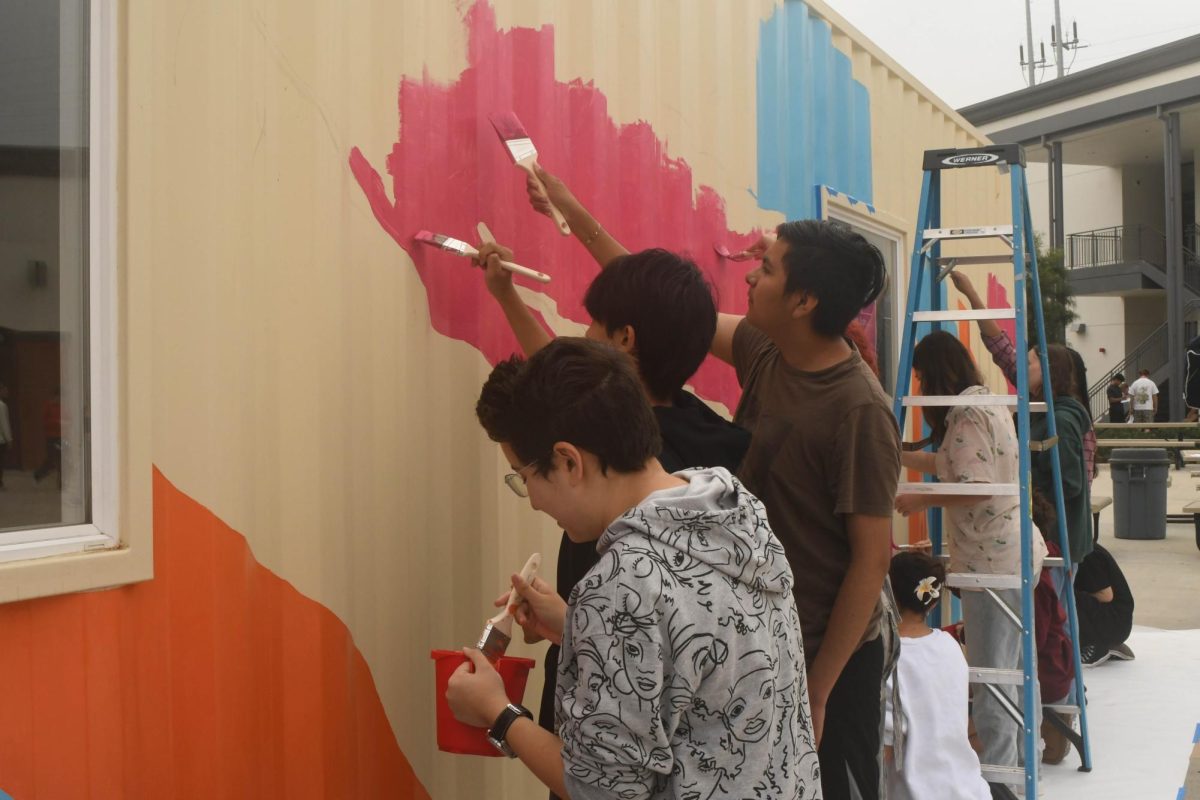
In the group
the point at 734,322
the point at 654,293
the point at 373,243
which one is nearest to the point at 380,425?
the point at 373,243

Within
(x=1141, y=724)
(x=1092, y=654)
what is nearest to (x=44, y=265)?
(x=1141, y=724)

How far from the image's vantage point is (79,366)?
175 centimetres

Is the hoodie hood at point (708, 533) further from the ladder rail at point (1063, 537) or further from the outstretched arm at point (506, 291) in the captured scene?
the ladder rail at point (1063, 537)

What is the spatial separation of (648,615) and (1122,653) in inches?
240

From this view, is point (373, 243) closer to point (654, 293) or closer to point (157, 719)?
point (654, 293)

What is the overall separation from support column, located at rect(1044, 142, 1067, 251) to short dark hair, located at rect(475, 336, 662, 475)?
2503cm

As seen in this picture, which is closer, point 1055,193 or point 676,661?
point 676,661

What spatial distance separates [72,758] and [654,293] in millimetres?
1221

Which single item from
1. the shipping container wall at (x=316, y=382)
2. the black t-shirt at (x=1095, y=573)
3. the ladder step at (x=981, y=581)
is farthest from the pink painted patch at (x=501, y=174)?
the black t-shirt at (x=1095, y=573)

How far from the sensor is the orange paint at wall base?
1.64 meters

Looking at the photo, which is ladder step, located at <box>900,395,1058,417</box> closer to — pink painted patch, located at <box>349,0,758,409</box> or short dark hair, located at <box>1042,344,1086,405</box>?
pink painted patch, located at <box>349,0,758,409</box>

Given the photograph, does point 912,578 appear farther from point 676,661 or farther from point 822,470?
point 676,661

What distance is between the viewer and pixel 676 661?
4.41 ft

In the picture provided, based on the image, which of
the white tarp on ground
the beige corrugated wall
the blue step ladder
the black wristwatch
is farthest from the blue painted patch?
the black wristwatch
